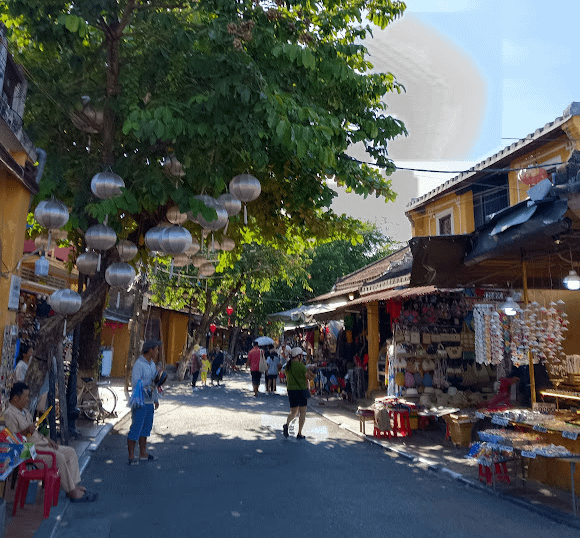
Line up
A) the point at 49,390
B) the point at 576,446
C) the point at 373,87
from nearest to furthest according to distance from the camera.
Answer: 1. the point at 576,446
2. the point at 49,390
3. the point at 373,87

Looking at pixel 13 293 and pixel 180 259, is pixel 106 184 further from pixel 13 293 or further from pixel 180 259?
pixel 180 259

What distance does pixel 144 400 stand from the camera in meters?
8.21

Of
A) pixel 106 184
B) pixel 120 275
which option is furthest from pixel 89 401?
pixel 106 184

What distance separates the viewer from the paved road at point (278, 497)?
17.7ft

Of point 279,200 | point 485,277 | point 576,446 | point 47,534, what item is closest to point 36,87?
point 279,200

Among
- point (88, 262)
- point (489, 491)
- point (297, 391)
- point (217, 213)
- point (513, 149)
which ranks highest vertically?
point (513, 149)

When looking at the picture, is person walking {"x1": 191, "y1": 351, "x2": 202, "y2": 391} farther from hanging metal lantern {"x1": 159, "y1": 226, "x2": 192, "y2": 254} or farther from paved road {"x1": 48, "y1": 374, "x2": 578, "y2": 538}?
hanging metal lantern {"x1": 159, "y1": 226, "x2": 192, "y2": 254}

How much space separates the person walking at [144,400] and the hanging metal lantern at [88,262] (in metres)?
1.57

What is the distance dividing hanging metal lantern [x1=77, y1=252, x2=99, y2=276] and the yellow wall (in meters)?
1.02

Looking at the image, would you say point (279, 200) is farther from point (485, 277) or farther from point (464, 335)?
point (464, 335)

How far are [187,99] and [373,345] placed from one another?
1062 cm

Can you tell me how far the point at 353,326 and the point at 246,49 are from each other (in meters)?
12.1

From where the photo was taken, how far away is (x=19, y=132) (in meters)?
7.11

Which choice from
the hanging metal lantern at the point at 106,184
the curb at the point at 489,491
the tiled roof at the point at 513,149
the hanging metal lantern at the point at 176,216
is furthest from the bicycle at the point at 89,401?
the tiled roof at the point at 513,149
